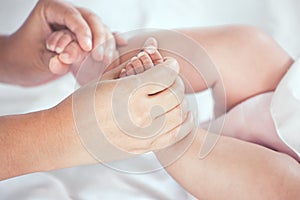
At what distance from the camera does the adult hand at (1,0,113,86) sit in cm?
74

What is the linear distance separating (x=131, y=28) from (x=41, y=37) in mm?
276

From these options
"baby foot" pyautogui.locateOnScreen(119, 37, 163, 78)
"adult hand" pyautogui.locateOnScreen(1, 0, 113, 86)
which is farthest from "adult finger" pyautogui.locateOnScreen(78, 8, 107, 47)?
"baby foot" pyautogui.locateOnScreen(119, 37, 163, 78)

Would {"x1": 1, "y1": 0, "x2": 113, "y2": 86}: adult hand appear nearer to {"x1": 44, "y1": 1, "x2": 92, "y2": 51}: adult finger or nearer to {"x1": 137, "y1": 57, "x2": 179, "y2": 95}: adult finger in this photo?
{"x1": 44, "y1": 1, "x2": 92, "y2": 51}: adult finger

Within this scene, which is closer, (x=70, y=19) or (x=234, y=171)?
(x=234, y=171)

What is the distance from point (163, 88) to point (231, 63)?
0.87ft

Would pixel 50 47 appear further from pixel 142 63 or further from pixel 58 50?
pixel 142 63

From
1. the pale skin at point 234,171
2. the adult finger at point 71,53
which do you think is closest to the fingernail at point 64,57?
the adult finger at point 71,53

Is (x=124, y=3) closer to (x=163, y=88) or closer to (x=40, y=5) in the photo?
(x=40, y=5)

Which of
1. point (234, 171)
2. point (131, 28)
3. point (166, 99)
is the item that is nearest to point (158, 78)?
point (166, 99)

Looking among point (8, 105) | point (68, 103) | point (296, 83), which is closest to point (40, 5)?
point (8, 105)

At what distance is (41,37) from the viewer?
0.82m

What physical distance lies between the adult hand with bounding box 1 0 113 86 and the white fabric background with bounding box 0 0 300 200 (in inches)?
1.6

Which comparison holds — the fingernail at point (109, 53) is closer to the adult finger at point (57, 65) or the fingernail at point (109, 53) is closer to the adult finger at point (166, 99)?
the adult finger at point (57, 65)

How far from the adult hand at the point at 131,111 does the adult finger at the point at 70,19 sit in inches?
6.6
